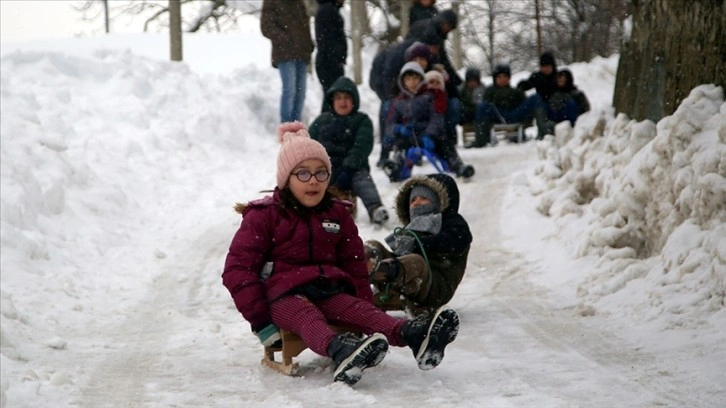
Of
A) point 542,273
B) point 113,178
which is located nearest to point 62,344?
point 542,273

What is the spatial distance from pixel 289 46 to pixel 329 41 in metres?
0.54

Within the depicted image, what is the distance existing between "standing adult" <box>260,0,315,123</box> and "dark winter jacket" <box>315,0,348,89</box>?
6.3 inches

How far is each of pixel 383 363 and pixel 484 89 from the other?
1142cm

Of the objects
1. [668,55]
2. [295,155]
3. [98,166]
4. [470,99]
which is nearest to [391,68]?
[470,99]

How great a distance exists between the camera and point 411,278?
19.6 ft

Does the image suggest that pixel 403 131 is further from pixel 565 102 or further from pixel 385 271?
pixel 385 271

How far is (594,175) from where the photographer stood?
345 inches

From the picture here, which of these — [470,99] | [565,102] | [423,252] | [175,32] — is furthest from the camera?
[175,32]

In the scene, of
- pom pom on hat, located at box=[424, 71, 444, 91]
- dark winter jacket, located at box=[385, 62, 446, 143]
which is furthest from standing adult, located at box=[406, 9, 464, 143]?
dark winter jacket, located at box=[385, 62, 446, 143]

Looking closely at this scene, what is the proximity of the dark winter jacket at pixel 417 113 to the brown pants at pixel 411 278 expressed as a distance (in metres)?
5.26

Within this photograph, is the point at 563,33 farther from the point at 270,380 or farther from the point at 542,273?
the point at 270,380

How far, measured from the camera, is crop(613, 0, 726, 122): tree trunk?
24.1ft

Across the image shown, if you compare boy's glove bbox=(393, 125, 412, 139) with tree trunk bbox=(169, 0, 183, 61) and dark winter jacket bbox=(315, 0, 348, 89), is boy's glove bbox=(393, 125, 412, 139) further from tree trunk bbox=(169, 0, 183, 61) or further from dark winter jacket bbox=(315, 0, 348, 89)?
tree trunk bbox=(169, 0, 183, 61)

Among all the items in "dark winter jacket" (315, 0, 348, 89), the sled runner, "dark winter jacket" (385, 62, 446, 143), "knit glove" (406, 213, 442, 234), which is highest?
"dark winter jacket" (315, 0, 348, 89)
